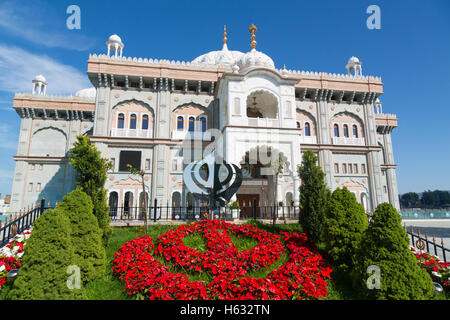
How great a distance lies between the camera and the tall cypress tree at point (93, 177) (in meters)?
8.41

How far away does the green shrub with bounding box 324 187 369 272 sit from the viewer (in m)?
6.88

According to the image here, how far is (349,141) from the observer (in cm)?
2405

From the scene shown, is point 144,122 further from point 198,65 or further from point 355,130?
point 355,130

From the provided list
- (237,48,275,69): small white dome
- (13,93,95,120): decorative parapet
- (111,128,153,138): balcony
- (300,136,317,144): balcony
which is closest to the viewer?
(237,48,275,69): small white dome

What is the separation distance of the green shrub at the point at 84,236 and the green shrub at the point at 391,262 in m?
5.82

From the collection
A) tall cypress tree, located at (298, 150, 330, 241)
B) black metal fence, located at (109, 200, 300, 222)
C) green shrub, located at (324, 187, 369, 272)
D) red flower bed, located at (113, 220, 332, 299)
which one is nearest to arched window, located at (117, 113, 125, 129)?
black metal fence, located at (109, 200, 300, 222)

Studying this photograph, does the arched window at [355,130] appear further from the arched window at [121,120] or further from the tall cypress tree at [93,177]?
the tall cypress tree at [93,177]

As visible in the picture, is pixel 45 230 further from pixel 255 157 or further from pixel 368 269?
pixel 255 157

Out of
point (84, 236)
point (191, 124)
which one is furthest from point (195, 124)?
point (84, 236)

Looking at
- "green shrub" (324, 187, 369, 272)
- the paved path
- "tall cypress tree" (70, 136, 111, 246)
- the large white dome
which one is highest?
the large white dome

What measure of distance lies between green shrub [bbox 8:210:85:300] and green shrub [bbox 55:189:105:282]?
1.01 m

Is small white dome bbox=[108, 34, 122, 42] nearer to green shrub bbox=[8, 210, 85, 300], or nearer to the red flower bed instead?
the red flower bed

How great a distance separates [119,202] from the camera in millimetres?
19953
